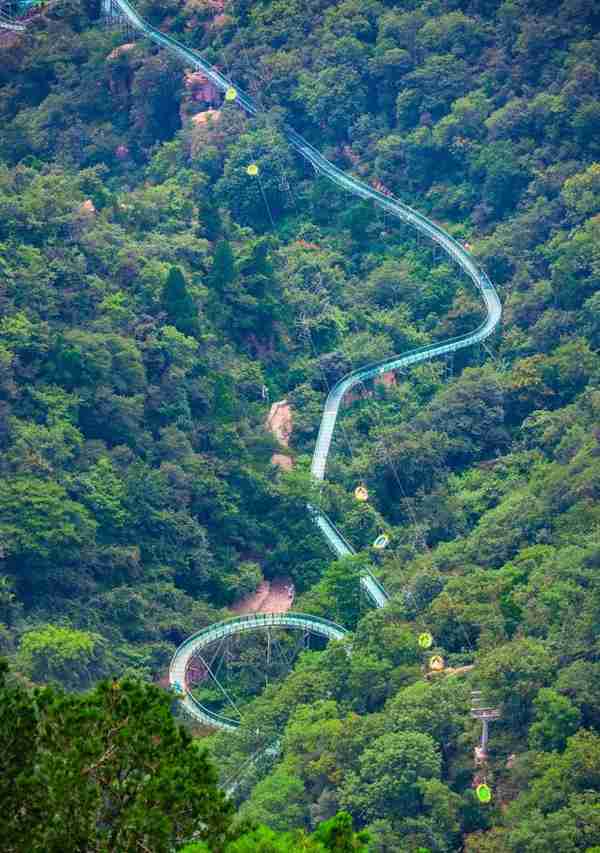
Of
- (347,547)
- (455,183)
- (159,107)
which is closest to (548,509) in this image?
(347,547)

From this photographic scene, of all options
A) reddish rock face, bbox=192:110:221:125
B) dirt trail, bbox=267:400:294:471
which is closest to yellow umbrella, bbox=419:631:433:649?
dirt trail, bbox=267:400:294:471

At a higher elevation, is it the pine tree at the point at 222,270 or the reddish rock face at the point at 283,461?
the pine tree at the point at 222,270

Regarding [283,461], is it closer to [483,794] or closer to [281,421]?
[281,421]

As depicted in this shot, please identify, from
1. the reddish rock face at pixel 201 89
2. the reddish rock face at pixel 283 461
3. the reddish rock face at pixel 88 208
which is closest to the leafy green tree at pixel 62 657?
the reddish rock face at pixel 283 461

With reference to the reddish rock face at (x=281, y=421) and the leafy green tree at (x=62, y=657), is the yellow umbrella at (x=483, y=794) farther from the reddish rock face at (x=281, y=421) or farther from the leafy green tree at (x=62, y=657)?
the reddish rock face at (x=281, y=421)

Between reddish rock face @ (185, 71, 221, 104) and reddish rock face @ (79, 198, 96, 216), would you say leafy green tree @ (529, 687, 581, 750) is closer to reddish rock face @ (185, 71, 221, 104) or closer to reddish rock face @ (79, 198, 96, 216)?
reddish rock face @ (79, 198, 96, 216)
